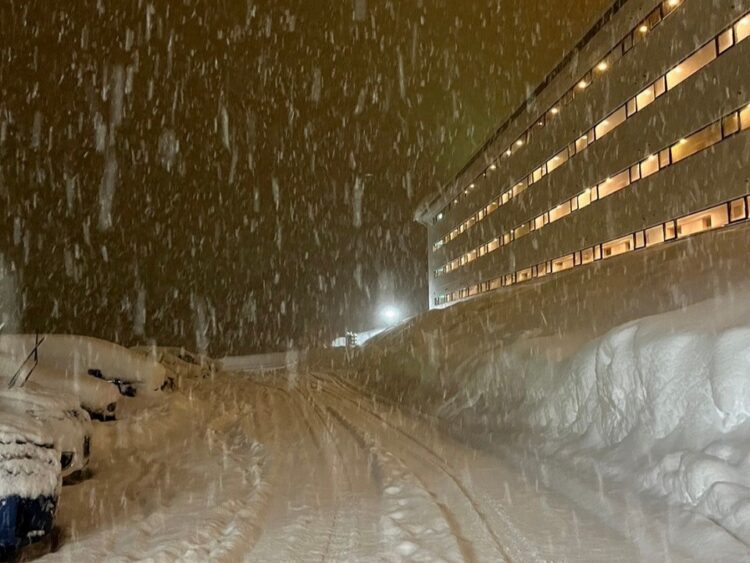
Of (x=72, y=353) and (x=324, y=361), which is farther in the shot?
(x=324, y=361)

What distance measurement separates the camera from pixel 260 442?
1020 cm

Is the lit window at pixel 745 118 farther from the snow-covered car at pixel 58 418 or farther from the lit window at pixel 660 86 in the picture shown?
the snow-covered car at pixel 58 418

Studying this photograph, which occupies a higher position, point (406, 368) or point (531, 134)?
point (531, 134)

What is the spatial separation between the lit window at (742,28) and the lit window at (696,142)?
245cm

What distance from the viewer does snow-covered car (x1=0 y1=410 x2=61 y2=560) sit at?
4.54 metres

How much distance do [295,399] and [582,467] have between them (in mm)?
10993

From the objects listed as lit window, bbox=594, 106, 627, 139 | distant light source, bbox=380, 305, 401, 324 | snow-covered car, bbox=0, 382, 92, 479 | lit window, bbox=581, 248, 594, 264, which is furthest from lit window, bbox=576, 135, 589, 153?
distant light source, bbox=380, 305, 401, 324

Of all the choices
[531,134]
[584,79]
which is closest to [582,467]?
[584,79]

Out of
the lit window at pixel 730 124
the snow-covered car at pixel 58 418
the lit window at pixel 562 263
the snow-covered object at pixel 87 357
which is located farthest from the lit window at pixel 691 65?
the snow-covered car at pixel 58 418

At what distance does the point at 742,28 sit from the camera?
679 inches

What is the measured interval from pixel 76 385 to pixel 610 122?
22693 mm

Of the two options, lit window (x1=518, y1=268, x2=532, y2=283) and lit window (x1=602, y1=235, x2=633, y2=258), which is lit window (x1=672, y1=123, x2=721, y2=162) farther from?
lit window (x1=518, y1=268, x2=532, y2=283)

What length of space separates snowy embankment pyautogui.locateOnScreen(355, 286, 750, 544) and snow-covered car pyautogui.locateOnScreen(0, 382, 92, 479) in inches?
220

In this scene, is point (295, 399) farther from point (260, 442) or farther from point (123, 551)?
point (123, 551)
